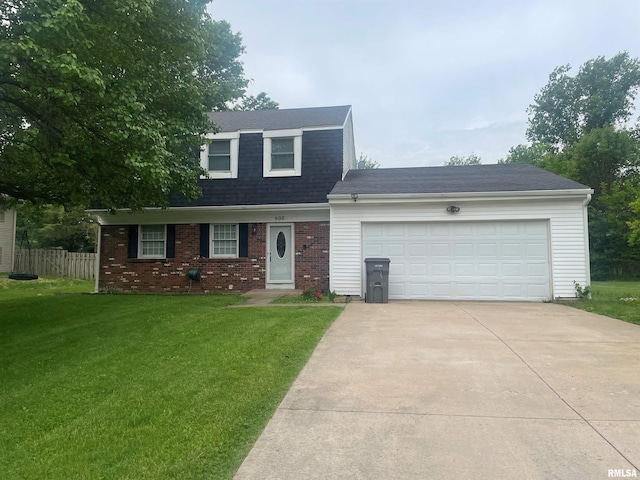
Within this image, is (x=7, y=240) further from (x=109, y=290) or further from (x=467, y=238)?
(x=467, y=238)

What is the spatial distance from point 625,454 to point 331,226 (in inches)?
345

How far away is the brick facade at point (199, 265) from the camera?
12.5 m

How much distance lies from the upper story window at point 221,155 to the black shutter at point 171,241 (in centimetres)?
218

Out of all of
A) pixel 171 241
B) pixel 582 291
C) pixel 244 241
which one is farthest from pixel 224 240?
pixel 582 291

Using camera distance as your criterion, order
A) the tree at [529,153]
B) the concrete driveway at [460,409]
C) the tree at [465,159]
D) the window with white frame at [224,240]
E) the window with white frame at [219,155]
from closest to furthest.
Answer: the concrete driveway at [460,409]
the window with white frame at [224,240]
the window with white frame at [219,155]
the tree at [529,153]
the tree at [465,159]

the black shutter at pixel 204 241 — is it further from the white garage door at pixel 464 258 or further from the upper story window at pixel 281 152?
the white garage door at pixel 464 258

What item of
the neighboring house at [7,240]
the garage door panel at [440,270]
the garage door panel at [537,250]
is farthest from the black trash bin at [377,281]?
the neighboring house at [7,240]

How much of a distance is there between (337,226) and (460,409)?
7.78m

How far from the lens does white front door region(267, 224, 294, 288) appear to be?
41.8 ft

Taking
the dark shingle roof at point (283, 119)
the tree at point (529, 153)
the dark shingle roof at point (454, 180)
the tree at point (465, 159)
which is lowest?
the dark shingle roof at point (454, 180)

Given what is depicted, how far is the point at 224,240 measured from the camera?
13219 millimetres

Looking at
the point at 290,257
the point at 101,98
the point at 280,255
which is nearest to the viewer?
the point at 101,98

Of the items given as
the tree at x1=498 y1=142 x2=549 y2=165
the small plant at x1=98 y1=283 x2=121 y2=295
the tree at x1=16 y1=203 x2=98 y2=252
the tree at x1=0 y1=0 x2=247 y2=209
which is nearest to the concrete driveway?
the tree at x1=0 y1=0 x2=247 y2=209

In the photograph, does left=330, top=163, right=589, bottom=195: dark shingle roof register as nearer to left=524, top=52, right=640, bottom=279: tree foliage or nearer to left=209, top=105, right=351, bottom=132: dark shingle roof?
left=209, top=105, right=351, bottom=132: dark shingle roof
